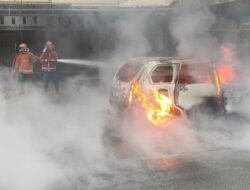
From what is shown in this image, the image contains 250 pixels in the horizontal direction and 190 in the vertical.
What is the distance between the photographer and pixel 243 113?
6.54 m

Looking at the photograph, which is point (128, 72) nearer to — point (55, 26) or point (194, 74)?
point (194, 74)

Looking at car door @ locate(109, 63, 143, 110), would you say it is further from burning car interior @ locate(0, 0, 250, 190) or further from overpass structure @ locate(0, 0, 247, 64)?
overpass structure @ locate(0, 0, 247, 64)

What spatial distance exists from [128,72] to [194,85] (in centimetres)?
116

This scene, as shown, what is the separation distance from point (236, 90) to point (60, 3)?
1223 cm

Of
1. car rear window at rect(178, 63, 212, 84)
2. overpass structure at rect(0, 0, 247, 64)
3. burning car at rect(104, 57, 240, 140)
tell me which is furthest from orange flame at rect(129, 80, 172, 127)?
overpass structure at rect(0, 0, 247, 64)

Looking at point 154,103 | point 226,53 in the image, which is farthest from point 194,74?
point 226,53

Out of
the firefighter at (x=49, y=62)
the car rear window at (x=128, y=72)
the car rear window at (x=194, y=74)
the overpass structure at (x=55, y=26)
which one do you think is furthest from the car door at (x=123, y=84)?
the overpass structure at (x=55, y=26)

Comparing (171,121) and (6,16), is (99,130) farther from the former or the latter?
(6,16)

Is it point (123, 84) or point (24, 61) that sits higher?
point (24, 61)

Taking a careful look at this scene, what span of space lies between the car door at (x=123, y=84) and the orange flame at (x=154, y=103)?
13 cm

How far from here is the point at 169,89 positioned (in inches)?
230

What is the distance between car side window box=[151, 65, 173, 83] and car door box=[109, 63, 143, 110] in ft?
0.94

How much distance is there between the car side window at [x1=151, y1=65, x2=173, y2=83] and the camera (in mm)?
5872

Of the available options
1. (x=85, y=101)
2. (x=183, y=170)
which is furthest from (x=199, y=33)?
(x=183, y=170)
